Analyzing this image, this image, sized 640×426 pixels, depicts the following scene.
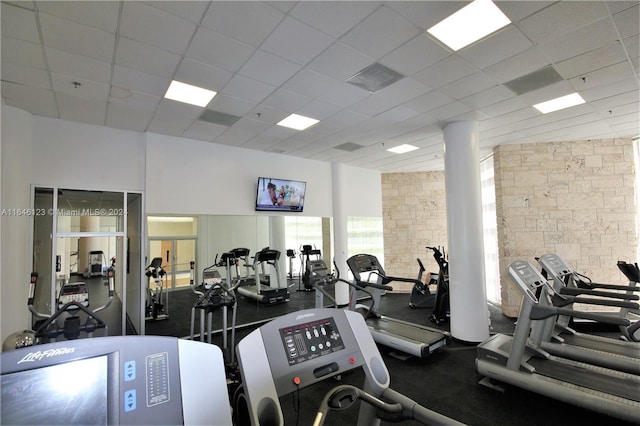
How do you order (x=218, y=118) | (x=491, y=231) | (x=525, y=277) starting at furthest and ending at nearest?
(x=491, y=231) → (x=218, y=118) → (x=525, y=277)

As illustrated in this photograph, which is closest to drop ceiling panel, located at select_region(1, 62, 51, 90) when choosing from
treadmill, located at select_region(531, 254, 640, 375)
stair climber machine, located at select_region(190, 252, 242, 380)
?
stair climber machine, located at select_region(190, 252, 242, 380)

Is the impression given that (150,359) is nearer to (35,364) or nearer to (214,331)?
(35,364)

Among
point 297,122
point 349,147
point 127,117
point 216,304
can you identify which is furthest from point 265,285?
point 127,117

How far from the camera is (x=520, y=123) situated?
4688 mm

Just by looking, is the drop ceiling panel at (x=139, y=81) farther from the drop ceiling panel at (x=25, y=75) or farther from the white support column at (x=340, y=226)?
the white support column at (x=340, y=226)

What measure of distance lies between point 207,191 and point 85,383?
4723 mm

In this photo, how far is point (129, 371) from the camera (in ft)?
3.02

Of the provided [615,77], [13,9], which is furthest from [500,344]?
[13,9]

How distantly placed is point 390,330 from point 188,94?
4.11 metres

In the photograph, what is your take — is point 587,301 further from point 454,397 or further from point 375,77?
point 375,77

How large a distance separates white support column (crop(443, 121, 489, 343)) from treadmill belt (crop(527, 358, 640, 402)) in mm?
1111

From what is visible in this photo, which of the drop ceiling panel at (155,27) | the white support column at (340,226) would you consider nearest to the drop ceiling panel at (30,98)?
the drop ceiling panel at (155,27)

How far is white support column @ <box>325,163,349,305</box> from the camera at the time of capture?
685cm

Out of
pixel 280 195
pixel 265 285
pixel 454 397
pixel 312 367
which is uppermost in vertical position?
pixel 280 195
